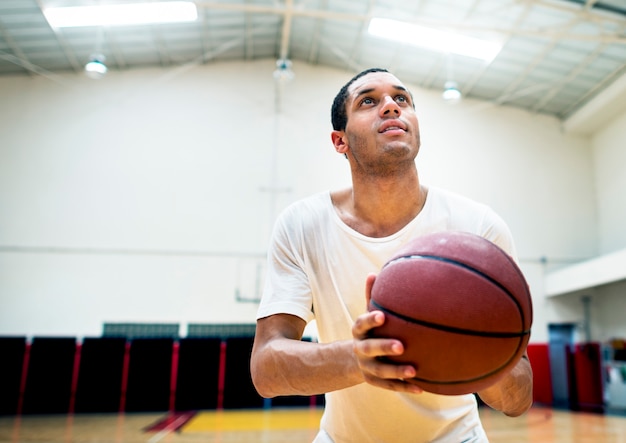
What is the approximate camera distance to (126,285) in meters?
10.5

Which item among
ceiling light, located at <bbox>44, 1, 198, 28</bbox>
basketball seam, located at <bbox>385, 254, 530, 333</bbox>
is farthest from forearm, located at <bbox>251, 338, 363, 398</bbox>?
ceiling light, located at <bbox>44, 1, 198, 28</bbox>

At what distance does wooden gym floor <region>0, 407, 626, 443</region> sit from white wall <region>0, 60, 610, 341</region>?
252 cm

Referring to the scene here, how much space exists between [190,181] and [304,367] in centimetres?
1029

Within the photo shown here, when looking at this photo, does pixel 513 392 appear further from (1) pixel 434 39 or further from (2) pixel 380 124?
(1) pixel 434 39

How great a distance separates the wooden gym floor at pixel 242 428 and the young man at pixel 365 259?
14.8 feet

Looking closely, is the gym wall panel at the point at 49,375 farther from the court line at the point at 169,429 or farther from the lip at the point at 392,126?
the lip at the point at 392,126

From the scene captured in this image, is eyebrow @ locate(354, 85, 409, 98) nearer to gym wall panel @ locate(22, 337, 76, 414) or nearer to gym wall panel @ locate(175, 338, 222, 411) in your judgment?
gym wall panel @ locate(175, 338, 222, 411)

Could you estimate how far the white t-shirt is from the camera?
1604mm

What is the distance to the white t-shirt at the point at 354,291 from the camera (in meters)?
1.60

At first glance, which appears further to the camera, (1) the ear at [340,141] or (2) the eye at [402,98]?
(1) the ear at [340,141]

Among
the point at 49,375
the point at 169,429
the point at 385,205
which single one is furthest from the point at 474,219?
the point at 49,375

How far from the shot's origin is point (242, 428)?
22.8ft

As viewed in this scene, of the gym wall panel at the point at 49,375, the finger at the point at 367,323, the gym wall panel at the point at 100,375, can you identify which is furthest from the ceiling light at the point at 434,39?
the finger at the point at 367,323

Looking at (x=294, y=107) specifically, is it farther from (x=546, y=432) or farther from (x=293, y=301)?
(x=293, y=301)
